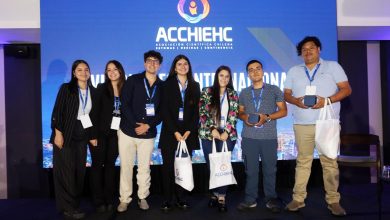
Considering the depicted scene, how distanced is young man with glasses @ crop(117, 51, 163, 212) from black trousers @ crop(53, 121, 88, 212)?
37 cm

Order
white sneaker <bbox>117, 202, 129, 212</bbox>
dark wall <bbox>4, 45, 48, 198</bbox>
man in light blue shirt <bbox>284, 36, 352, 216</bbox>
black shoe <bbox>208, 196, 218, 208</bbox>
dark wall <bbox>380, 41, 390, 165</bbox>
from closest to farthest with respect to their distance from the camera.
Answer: man in light blue shirt <bbox>284, 36, 352, 216</bbox> < white sneaker <bbox>117, 202, 129, 212</bbox> < black shoe <bbox>208, 196, 218, 208</bbox> < dark wall <bbox>4, 45, 48, 198</bbox> < dark wall <bbox>380, 41, 390, 165</bbox>

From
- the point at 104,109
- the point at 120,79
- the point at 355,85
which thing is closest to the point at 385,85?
the point at 355,85

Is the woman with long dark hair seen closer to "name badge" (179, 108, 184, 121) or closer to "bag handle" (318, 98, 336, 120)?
"name badge" (179, 108, 184, 121)

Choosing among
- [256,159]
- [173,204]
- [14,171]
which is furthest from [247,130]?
[14,171]

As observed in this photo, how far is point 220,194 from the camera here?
3367mm

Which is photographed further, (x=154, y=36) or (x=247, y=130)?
(x=154, y=36)

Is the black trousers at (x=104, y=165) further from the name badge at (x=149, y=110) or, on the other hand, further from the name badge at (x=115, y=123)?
the name badge at (x=149, y=110)

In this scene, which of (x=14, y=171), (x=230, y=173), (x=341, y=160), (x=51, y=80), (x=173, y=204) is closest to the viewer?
(x=230, y=173)

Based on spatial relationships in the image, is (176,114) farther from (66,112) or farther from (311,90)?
(311,90)

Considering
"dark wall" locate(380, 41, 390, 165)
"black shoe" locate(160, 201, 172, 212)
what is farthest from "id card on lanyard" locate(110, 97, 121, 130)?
"dark wall" locate(380, 41, 390, 165)

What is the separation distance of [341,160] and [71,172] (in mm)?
2824

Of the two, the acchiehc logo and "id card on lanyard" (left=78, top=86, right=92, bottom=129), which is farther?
the acchiehc logo

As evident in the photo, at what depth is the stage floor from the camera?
10.5 ft

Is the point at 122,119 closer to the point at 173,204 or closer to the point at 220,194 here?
the point at 173,204
